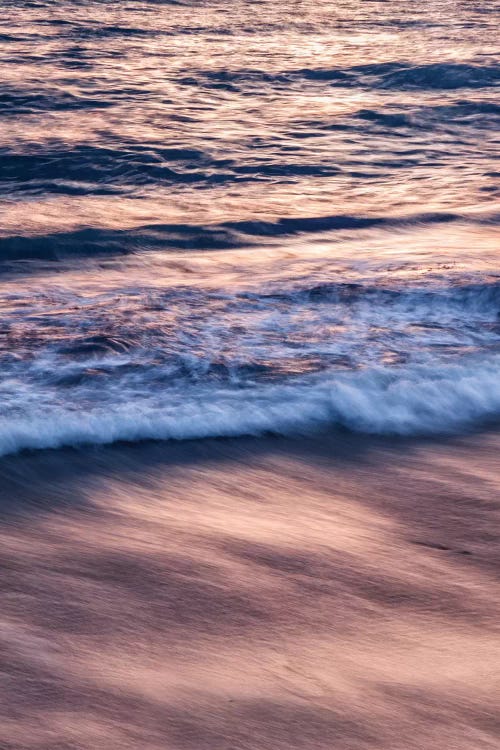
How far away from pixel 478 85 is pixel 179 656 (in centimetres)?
862

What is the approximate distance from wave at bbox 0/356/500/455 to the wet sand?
0.10 meters

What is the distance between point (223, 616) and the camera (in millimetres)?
2193

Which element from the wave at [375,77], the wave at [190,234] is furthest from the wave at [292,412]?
the wave at [375,77]

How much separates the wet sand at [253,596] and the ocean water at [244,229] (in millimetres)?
298

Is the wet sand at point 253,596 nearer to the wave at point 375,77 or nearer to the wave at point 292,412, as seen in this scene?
the wave at point 292,412

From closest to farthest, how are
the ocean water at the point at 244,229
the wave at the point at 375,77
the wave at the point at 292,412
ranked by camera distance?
the wave at the point at 292,412 < the ocean water at the point at 244,229 < the wave at the point at 375,77

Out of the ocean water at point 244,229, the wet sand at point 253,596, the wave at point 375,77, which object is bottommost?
the wet sand at point 253,596

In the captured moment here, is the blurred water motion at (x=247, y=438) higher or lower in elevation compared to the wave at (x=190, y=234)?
lower

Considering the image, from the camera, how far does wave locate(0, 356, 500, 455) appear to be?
3.16 metres

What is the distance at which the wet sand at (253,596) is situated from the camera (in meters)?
1.83

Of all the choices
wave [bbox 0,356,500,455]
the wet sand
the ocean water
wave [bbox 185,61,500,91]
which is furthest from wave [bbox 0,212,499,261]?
wave [bbox 185,61,500,91]

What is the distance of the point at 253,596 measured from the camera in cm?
228

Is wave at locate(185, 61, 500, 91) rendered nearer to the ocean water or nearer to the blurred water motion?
the ocean water

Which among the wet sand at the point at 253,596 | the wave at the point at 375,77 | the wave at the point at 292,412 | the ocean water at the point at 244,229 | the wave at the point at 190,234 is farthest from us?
the wave at the point at 375,77
